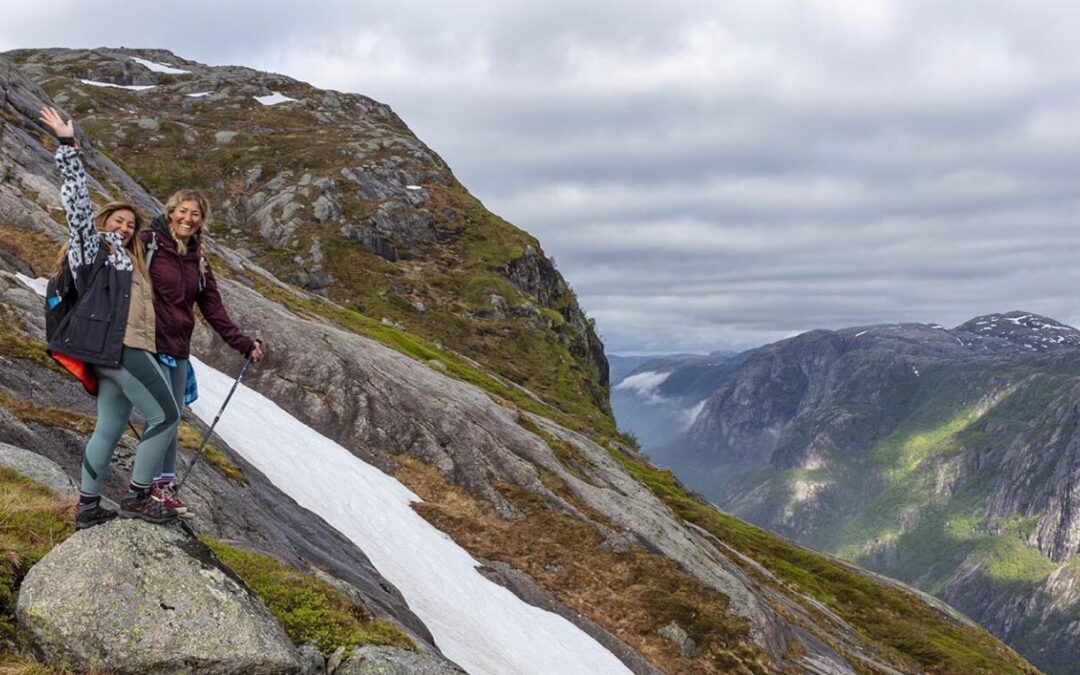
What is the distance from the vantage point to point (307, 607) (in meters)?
13.2

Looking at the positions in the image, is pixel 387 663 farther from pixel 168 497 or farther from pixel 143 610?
pixel 168 497

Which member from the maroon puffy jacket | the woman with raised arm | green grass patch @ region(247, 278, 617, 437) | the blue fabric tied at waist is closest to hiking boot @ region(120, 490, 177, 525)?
the woman with raised arm

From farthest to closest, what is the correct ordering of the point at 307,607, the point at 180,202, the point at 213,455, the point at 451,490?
the point at 451,490 < the point at 213,455 < the point at 307,607 < the point at 180,202

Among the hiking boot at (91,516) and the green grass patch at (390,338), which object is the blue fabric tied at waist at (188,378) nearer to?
the hiking boot at (91,516)

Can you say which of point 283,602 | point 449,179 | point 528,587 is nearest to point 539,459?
point 528,587

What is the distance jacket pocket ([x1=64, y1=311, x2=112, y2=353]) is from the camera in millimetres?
10734

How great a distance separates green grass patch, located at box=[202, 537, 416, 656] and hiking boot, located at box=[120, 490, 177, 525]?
1.96 m

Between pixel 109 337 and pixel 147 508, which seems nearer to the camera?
pixel 109 337

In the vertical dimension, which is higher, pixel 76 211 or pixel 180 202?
pixel 180 202

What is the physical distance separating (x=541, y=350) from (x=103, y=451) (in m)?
128

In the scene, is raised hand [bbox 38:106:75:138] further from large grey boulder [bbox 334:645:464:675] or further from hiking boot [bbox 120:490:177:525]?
large grey boulder [bbox 334:645:464:675]

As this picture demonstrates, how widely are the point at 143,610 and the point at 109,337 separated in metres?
3.97

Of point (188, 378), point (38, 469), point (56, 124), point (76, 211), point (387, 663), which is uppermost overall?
point (56, 124)

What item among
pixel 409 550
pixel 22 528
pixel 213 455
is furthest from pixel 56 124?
pixel 409 550
